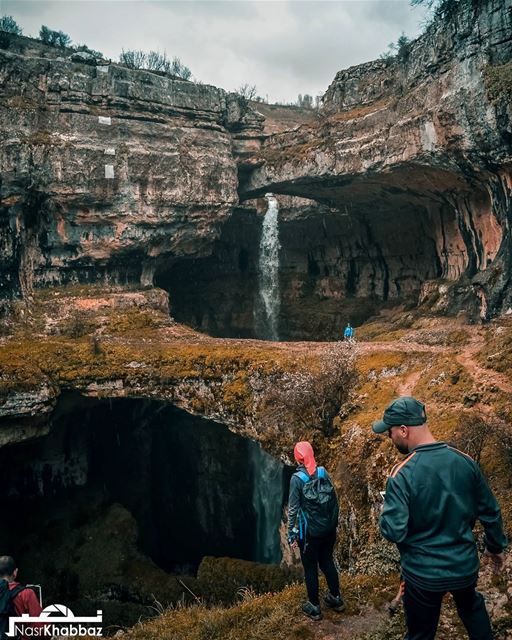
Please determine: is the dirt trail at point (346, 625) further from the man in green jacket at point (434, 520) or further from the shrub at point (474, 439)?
the shrub at point (474, 439)

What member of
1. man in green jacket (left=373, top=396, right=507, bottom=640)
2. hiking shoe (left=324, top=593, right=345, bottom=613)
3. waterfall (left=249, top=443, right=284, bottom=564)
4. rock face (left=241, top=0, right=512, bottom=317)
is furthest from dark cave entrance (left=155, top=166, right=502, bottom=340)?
man in green jacket (left=373, top=396, right=507, bottom=640)

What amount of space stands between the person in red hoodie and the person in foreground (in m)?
3.31

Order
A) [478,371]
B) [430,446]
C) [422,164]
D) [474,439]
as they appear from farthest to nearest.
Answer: [422,164] < [478,371] < [474,439] < [430,446]

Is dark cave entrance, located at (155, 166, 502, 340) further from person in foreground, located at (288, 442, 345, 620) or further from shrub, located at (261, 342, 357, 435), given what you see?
person in foreground, located at (288, 442, 345, 620)

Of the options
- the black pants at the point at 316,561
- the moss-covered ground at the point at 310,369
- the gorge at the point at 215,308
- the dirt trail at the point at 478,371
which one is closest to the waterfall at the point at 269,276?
the gorge at the point at 215,308

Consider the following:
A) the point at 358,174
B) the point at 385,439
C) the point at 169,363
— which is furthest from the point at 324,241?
the point at 385,439

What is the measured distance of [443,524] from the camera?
4.59 meters

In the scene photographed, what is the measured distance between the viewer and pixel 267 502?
33281 millimetres

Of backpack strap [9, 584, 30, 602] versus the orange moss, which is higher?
the orange moss

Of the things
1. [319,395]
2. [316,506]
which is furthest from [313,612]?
[319,395]

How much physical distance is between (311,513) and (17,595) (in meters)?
3.78

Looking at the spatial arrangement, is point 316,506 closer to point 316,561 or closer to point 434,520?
point 316,561

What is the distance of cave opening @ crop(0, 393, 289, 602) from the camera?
26797 mm

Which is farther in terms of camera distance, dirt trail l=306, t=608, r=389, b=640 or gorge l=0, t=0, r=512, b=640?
gorge l=0, t=0, r=512, b=640
